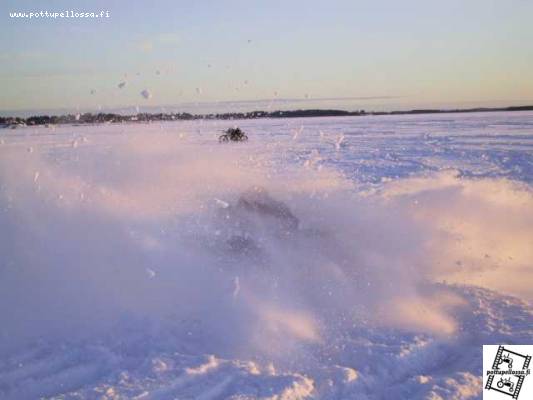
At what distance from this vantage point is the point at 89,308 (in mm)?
5965

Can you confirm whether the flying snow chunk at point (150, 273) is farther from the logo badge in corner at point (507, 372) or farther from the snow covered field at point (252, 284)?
the logo badge in corner at point (507, 372)

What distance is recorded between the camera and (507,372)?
182 inches

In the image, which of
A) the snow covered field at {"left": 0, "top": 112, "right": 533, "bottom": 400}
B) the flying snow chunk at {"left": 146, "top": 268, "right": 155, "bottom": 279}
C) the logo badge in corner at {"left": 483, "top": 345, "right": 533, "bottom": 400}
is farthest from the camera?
the flying snow chunk at {"left": 146, "top": 268, "right": 155, "bottom": 279}

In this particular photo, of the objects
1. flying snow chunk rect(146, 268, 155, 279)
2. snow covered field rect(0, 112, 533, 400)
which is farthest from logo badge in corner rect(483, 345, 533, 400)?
flying snow chunk rect(146, 268, 155, 279)

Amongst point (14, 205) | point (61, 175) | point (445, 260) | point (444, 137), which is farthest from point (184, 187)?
point (444, 137)

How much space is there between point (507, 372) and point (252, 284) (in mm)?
3182

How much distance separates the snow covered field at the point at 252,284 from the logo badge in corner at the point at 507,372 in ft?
0.41

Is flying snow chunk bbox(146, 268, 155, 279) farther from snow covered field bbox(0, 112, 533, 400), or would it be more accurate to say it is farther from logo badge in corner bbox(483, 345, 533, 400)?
logo badge in corner bbox(483, 345, 533, 400)

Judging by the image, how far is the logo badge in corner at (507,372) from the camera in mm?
4430

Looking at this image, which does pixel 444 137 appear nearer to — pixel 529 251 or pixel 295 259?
pixel 529 251

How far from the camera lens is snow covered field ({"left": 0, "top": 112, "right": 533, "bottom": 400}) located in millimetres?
4613

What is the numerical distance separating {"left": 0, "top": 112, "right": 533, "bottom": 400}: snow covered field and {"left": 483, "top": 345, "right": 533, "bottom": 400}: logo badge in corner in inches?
4.9

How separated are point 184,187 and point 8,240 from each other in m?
3.65

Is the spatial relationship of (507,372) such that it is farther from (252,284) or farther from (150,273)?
(150,273)
